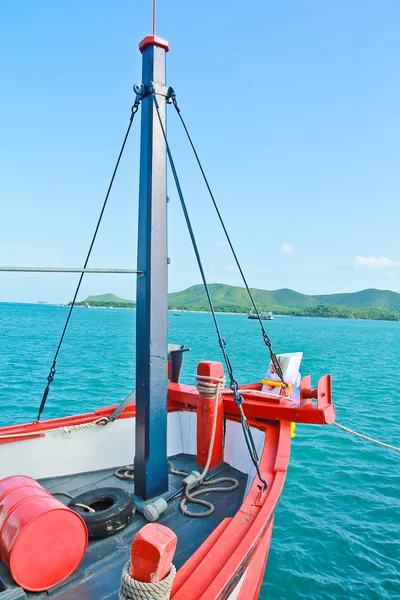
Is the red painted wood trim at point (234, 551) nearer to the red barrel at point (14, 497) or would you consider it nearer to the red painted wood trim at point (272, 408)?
the red painted wood trim at point (272, 408)

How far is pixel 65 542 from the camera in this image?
2830 millimetres

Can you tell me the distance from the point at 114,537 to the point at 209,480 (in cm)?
143

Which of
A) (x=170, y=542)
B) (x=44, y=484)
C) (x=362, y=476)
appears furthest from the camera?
(x=362, y=476)

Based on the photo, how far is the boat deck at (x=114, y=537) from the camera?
2789mm

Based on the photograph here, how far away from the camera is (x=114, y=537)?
3463 mm

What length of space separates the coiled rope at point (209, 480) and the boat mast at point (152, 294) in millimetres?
318

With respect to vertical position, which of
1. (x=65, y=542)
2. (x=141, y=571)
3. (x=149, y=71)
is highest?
(x=149, y=71)

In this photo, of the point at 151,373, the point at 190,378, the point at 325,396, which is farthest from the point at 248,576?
the point at 190,378

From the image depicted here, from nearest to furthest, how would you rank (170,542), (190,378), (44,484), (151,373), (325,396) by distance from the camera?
(170,542) → (151,373) → (44,484) → (325,396) → (190,378)

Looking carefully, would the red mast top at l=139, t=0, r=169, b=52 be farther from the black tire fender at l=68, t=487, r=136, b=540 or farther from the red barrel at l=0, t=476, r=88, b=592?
the black tire fender at l=68, t=487, r=136, b=540

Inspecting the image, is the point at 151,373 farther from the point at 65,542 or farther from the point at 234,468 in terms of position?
the point at 234,468

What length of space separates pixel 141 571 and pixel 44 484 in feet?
9.90

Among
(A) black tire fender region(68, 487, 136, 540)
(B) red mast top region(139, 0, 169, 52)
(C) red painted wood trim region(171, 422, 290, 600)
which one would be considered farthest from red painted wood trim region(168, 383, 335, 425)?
(B) red mast top region(139, 0, 169, 52)

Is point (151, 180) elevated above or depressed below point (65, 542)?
above
